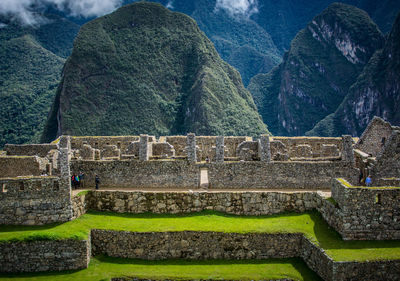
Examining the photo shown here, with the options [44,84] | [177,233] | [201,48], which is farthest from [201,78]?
[177,233]

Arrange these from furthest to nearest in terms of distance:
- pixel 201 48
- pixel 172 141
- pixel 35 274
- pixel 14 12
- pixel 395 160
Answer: pixel 14 12 < pixel 201 48 < pixel 172 141 < pixel 395 160 < pixel 35 274

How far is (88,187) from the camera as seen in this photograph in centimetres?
2269

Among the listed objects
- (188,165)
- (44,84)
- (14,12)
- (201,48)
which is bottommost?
(188,165)

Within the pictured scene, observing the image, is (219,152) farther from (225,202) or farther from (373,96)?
(373,96)

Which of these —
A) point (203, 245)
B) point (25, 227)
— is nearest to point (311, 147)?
point (203, 245)

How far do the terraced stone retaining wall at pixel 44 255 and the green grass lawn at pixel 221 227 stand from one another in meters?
0.25

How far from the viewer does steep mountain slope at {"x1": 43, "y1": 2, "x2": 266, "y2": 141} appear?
113 metres

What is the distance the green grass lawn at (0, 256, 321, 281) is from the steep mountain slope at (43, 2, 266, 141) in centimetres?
9058

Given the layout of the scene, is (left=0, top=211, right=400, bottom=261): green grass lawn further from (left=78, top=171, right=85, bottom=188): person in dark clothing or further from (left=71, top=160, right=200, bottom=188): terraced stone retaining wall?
(left=71, top=160, right=200, bottom=188): terraced stone retaining wall

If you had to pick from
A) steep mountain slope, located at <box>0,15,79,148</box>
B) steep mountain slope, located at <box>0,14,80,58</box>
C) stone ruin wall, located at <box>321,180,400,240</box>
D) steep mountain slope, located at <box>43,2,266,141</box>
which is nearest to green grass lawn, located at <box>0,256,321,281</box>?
stone ruin wall, located at <box>321,180,400,240</box>

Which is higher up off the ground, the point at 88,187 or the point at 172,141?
the point at 172,141

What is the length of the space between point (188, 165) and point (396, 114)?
134691mm

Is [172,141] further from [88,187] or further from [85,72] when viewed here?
[85,72]

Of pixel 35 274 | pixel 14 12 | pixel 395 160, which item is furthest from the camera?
pixel 14 12
